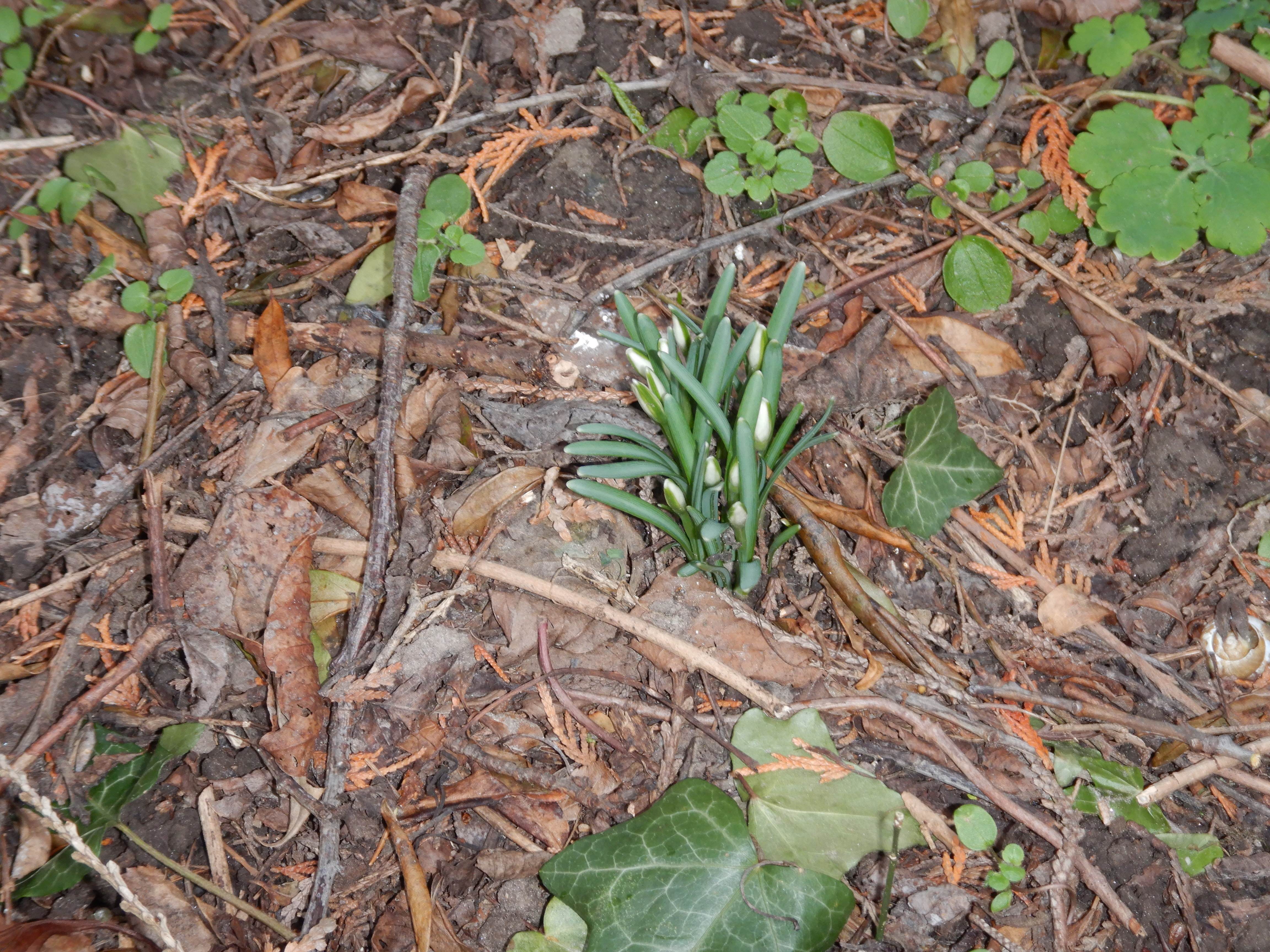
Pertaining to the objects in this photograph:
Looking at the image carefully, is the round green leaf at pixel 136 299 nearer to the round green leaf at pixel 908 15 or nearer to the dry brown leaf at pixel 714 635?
the dry brown leaf at pixel 714 635

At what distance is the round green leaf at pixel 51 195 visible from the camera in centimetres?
231

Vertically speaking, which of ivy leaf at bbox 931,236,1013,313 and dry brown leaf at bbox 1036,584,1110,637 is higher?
ivy leaf at bbox 931,236,1013,313

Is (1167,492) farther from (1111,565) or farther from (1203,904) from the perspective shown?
(1203,904)

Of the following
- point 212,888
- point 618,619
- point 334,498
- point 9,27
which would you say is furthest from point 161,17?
point 212,888

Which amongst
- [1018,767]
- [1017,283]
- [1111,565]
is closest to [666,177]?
[1017,283]

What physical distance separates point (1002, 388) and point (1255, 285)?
896mm

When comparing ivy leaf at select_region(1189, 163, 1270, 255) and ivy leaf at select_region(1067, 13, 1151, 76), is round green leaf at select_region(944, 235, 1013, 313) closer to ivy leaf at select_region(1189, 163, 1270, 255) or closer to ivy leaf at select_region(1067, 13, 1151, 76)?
ivy leaf at select_region(1189, 163, 1270, 255)

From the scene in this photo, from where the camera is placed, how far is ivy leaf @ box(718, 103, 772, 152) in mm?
2369

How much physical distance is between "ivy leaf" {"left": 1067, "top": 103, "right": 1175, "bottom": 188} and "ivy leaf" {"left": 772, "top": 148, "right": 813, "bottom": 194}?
2.80 ft

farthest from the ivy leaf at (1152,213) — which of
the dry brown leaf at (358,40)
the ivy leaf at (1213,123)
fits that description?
the dry brown leaf at (358,40)

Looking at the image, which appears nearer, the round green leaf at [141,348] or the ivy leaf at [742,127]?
the round green leaf at [141,348]

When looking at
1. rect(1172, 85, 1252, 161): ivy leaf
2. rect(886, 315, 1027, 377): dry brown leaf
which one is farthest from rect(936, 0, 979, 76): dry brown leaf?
rect(886, 315, 1027, 377): dry brown leaf

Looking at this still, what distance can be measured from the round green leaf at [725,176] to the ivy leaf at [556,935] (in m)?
1.99

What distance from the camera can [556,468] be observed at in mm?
2121
